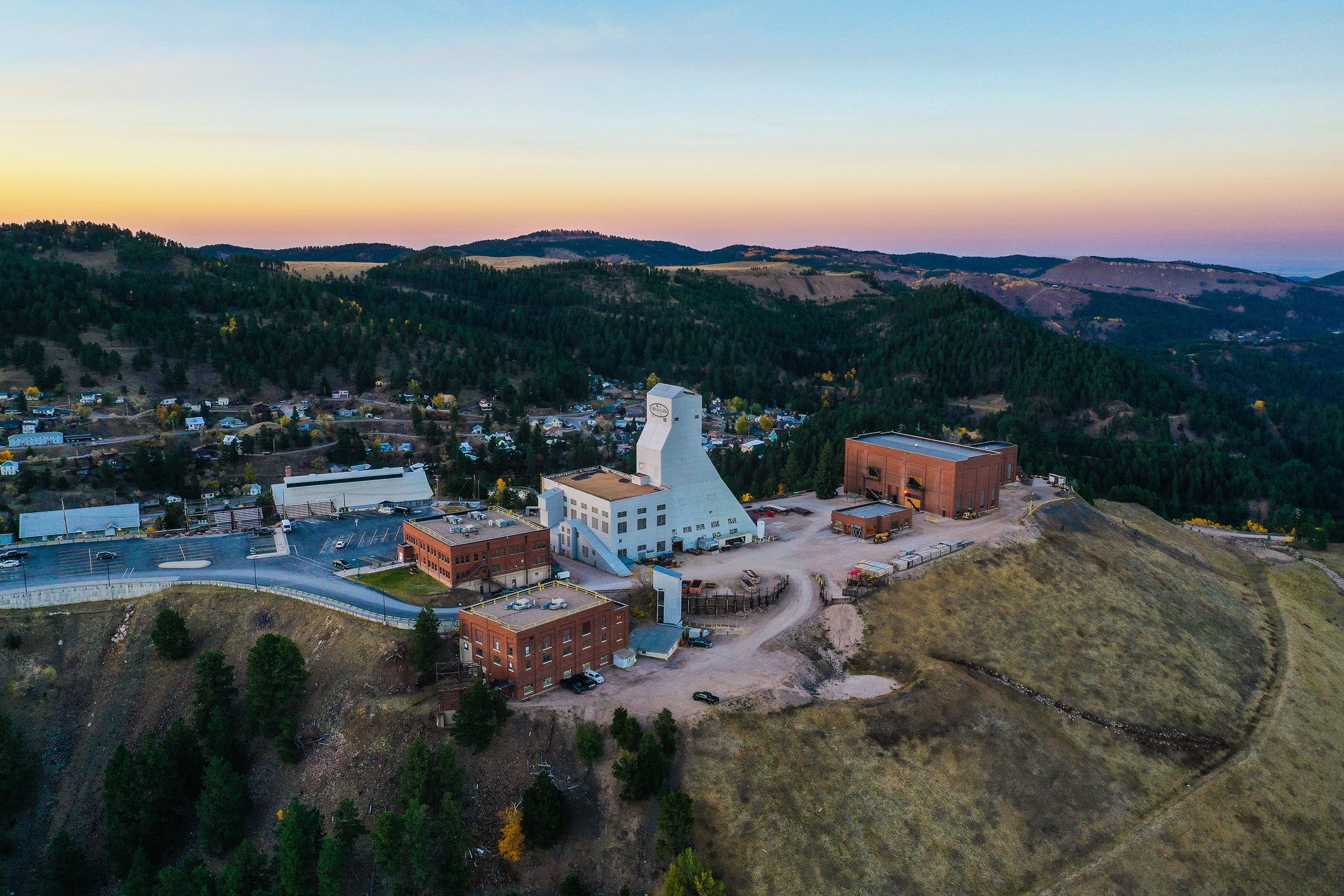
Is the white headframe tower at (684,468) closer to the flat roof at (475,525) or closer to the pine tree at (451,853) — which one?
the flat roof at (475,525)

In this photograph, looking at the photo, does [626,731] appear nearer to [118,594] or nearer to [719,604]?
[719,604]

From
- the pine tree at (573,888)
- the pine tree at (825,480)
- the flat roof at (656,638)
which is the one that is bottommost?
the pine tree at (573,888)

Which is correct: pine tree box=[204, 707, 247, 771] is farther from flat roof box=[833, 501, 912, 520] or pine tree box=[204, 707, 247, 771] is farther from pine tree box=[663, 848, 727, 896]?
flat roof box=[833, 501, 912, 520]

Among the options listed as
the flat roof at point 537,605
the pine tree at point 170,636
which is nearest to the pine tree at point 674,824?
the flat roof at point 537,605

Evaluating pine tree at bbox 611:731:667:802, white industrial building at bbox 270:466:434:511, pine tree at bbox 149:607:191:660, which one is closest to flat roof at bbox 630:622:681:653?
pine tree at bbox 611:731:667:802

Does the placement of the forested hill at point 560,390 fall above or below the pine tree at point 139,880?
above

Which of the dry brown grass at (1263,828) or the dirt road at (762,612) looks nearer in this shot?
the dry brown grass at (1263,828)

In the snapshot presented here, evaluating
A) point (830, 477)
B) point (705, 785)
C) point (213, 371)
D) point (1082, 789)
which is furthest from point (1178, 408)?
point (213, 371)
